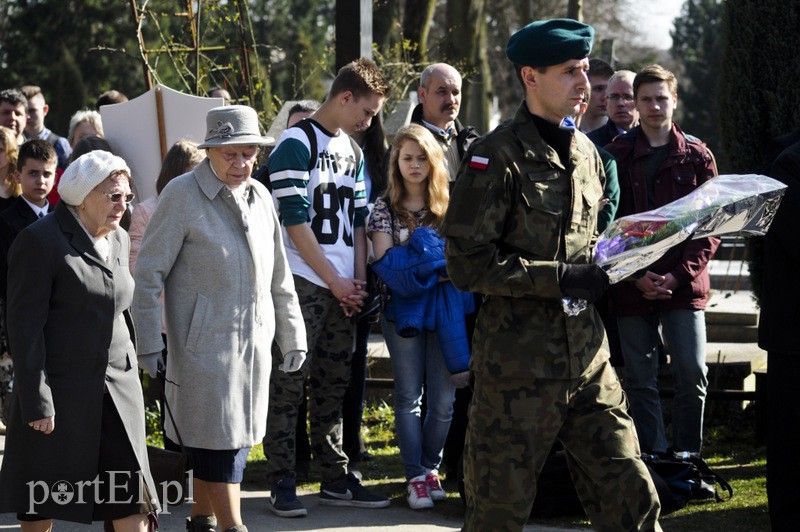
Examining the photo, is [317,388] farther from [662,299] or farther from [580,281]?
[580,281]

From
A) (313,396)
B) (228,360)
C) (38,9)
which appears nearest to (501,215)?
(228,360)

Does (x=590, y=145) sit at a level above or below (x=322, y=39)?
below

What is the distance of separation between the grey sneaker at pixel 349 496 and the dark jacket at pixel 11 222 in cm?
268

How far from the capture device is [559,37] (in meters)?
4.18

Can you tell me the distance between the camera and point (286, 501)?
6223 mm

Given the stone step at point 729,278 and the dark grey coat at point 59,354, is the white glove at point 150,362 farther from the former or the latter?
the stone step at point 729,278

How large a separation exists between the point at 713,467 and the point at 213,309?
3.47 meters

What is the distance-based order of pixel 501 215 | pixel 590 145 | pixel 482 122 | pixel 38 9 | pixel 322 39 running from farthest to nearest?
pixel 322 39 < pixel 38 9 < pixel 482 122 < pixel 590 145 < pixel 501 215

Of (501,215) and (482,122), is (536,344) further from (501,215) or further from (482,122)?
(482,122)

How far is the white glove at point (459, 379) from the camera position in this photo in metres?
6.37

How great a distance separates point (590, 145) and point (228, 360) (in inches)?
69.8

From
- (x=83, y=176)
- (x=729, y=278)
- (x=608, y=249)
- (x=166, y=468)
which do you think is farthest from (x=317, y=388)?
(x=729, y=278)

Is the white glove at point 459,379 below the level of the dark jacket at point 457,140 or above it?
below

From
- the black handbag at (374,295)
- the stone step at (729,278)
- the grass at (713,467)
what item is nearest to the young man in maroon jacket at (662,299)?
the grass at (713,467)
